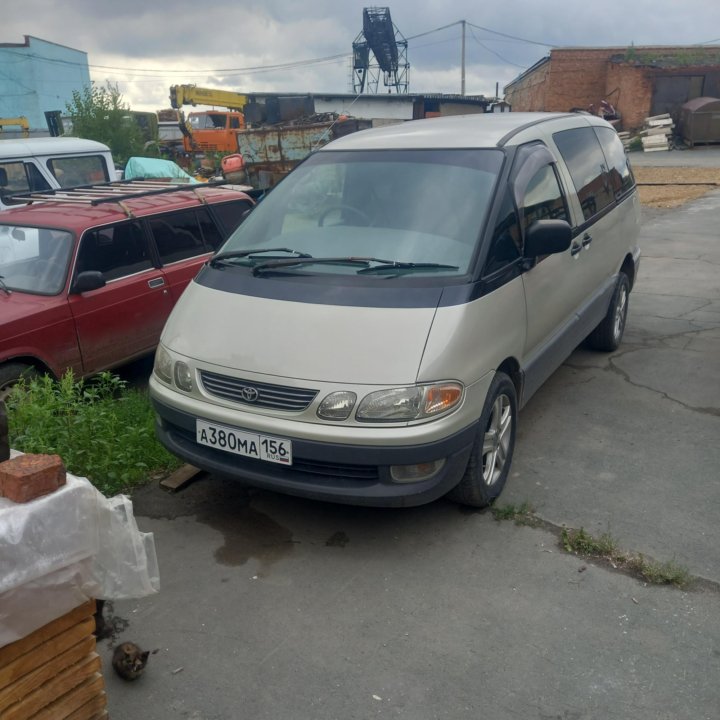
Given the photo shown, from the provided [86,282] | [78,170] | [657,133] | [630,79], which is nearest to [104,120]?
[78,170]

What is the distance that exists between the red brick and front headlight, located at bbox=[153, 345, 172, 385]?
5.71ft

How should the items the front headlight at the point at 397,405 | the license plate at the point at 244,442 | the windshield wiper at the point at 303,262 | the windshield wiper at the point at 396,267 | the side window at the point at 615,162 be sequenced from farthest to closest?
the side window at the point at 615,162 → the windshield wiper at the point at 303,262 → the windshield wiper at the point at 396,267 → the license plate at the point at 244,442 → the front headlight at the point at 397,405

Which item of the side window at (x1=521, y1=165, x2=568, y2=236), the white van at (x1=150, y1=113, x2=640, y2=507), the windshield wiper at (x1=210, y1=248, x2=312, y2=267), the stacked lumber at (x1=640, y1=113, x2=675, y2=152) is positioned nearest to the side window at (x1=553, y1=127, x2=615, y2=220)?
the white van at (x1=150, y1=113, x2=640, y2=507)

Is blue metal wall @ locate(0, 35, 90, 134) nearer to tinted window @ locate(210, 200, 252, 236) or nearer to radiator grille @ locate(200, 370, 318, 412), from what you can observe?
tinted window @ locate(210, 200, 252, 236)

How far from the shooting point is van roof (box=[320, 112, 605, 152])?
4.27m

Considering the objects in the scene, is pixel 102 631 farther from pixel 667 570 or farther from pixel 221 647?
pixel 667 570

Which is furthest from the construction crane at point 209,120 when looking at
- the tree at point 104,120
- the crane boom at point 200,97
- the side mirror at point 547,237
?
the side mirror at point 547,237

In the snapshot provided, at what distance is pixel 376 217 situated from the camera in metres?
4.07

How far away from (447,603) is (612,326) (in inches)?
149

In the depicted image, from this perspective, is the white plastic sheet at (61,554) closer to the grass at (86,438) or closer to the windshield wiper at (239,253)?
the grass at (86,438)

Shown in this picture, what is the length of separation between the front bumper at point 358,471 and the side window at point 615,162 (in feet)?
11.8

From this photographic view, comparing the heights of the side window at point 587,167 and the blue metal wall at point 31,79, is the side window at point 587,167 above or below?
below

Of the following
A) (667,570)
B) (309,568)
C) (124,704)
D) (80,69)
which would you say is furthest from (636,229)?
(80,69)

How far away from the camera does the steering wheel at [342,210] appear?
162 inches
